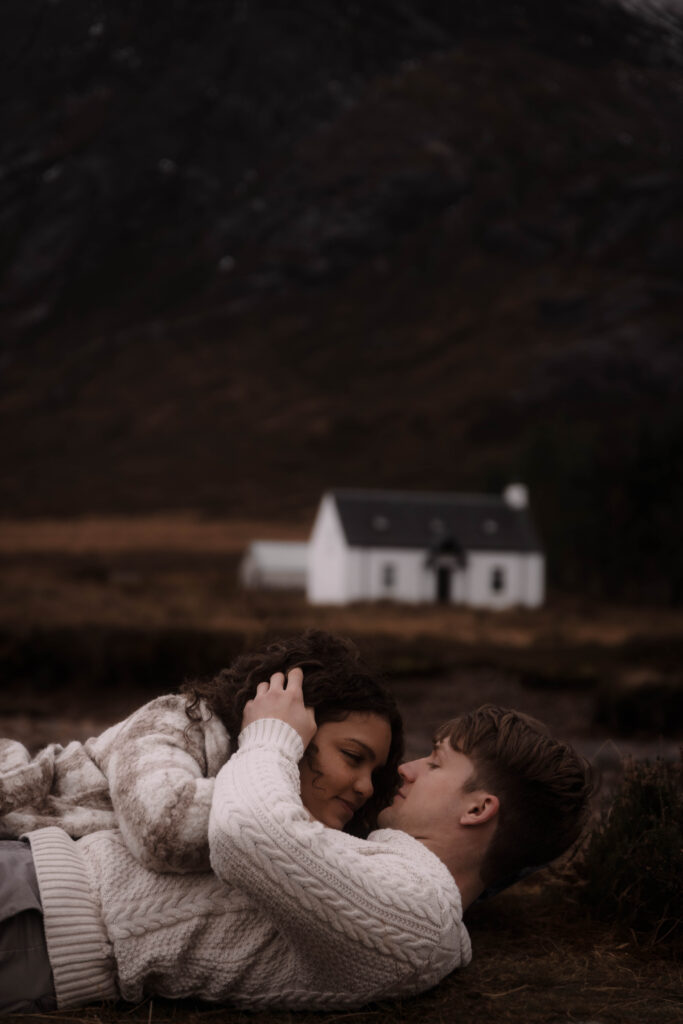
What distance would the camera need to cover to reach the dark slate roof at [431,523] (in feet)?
170

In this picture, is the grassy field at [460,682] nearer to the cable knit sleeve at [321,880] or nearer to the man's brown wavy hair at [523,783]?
the cable knit sleeve at [321,880]

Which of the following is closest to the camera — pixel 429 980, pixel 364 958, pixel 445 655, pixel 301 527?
pixel 364 958

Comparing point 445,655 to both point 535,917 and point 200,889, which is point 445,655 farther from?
point 200,889

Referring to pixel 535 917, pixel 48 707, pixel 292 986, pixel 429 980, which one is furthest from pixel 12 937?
pixel 48 707

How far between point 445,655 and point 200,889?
20255mm

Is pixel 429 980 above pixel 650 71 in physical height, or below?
below

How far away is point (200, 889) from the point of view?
122 inches

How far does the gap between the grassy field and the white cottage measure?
2945 mm

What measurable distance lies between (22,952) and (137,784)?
0.57 meters

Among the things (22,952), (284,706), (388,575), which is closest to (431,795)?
(284,706)

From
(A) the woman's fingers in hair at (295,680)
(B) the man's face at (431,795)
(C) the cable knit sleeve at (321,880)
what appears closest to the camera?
(C) the cable knit sleeve at (321,880)

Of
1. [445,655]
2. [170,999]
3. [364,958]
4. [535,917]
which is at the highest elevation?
[364,958]

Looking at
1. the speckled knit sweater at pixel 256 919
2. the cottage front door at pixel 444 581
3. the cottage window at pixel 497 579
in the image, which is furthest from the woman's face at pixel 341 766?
the cottage window at pixel 497 579

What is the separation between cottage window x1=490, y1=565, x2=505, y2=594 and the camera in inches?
2098
